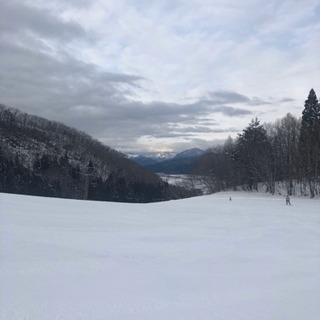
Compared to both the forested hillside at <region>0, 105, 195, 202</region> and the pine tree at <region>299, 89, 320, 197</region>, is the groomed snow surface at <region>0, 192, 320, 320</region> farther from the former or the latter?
the forested hillside at <region>0, 105, 195, 202</region>

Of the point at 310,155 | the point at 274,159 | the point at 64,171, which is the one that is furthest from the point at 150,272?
the point at 64,171

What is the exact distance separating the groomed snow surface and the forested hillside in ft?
92.7

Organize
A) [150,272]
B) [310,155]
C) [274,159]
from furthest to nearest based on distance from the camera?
[274,159] → [310,155] → [150,272]

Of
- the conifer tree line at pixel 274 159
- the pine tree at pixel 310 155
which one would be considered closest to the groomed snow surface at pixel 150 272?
the pine tree at pixel 310 155

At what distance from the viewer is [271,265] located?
7.79 meters

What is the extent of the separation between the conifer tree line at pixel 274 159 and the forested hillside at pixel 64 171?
51.5 ft

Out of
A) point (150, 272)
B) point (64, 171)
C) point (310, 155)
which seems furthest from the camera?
point (64, 171)

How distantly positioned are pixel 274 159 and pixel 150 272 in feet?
141

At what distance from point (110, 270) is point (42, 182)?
66.1 metres

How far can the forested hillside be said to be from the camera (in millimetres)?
65000

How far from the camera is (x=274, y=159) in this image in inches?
1775

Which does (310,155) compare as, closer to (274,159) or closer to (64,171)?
(274,159)

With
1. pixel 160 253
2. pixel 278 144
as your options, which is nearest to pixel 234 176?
pixel 278 144

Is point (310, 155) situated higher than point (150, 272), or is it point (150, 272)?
point (310, 155)
